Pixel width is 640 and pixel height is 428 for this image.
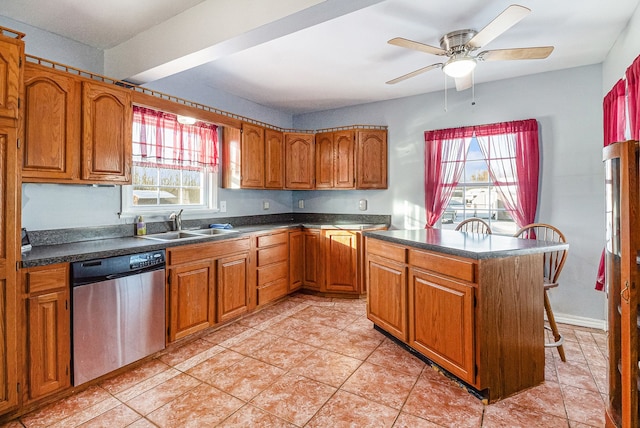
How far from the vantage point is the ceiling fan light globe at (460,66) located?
231 cm

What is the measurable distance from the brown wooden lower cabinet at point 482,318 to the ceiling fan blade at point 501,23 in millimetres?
1380

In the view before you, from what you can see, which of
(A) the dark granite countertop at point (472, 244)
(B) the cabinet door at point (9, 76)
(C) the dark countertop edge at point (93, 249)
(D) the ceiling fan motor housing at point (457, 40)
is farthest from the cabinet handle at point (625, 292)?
(B) the cabinet door at point (9, 76)

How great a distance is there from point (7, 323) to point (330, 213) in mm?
3609

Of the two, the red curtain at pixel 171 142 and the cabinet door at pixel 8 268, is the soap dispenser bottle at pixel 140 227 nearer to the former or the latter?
the red curtain at pixel 171 142

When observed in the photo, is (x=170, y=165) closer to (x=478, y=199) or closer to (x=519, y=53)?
(x=519, y=53)

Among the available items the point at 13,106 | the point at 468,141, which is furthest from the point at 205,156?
the point at 468,141

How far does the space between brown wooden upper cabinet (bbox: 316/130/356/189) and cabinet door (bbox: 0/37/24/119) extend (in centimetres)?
314

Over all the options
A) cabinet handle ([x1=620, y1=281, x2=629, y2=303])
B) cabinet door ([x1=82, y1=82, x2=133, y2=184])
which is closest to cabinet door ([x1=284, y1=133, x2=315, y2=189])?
cabinet door ([x1=82, y1=82, x2=133, y2=184])

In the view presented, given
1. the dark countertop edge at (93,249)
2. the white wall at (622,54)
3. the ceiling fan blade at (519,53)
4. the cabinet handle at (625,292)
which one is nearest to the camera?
the cabinet handle at (625,292)

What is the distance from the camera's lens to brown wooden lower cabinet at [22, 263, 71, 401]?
182 centimetres

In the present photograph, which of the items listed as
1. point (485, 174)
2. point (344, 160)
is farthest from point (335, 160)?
point (485, 174)

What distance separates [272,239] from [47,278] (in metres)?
2.10

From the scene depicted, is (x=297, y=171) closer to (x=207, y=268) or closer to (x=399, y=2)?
(x=207, y=268)

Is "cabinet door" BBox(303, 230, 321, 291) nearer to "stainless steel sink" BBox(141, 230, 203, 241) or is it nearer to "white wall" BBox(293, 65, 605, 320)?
"stainless steel sink" BBox(141, 230, 203, 241)
